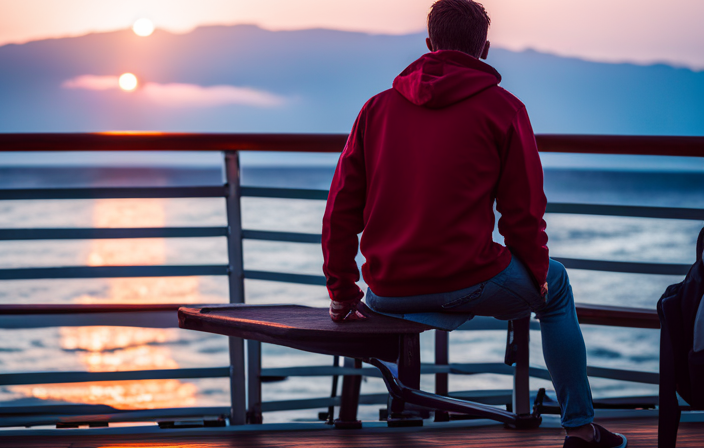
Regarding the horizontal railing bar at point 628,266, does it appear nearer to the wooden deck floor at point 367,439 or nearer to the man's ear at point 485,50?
the wooden deck floor at point 367,439

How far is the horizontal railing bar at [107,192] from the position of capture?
1923 mm

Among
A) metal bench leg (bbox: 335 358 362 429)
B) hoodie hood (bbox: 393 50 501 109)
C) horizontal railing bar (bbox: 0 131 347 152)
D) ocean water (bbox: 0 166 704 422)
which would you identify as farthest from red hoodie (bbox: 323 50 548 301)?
ocean water (bbox: 0 166 704 422)

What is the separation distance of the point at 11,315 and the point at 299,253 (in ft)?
17.7

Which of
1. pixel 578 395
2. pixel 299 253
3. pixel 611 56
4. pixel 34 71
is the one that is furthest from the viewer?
pixel 611 56

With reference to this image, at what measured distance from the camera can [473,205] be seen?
1312mm

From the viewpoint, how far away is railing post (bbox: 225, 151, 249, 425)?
6.58 ft

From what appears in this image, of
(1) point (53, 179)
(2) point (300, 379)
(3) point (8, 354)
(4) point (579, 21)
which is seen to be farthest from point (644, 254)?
(1) point (53, 179)

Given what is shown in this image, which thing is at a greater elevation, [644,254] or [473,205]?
[473,205]

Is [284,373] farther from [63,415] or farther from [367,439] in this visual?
[63,415]

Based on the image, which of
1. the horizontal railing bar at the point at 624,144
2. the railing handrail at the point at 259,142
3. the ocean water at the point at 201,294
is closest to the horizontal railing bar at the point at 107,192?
the railing handrail at the point at 259,142

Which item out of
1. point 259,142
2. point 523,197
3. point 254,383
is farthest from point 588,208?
point 254,383

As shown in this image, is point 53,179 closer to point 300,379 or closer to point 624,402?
point 300,379

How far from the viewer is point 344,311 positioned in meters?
1.41

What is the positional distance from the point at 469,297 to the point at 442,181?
261 mm
